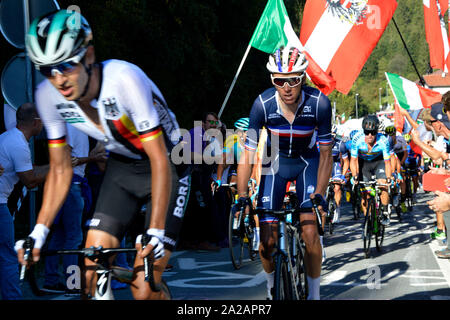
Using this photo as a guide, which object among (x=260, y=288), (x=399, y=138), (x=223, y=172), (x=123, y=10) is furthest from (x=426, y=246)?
(x=123, y=10)

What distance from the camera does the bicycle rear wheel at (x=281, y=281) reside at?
15.4 ft

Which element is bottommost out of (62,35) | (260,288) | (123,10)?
(260,288)

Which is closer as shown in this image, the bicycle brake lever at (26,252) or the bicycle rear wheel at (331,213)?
the bicycle brake lever at (26,252)

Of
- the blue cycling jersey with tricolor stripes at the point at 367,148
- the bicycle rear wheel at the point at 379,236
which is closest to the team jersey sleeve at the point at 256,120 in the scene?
the bicycle rear wheel at the point at 379,236

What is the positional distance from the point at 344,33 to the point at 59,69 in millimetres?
11713

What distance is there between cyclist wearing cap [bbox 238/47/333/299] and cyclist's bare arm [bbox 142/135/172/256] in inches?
73.6

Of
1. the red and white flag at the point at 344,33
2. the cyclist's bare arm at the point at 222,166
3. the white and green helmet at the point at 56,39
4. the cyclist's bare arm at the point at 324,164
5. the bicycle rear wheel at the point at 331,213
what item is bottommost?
the bicycle rear wheel at the point at 331,213

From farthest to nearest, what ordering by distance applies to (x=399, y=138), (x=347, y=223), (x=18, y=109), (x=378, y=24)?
(x=399, y=138)
(x=347, y=223)
(x=378, y=24)
(x=18, y=109)

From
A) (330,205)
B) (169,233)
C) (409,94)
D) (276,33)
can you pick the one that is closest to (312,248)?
(169,233)

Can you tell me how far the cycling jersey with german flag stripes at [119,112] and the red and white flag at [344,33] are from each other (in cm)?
1043

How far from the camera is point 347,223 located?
15.6 metres

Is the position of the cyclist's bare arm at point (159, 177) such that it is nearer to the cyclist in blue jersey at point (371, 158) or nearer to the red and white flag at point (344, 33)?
the cyclist in blue jersey at point (371, 158)
